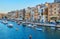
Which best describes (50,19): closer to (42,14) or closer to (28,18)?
(42,14)

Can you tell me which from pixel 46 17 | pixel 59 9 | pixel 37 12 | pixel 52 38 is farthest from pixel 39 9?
pixel 52 38

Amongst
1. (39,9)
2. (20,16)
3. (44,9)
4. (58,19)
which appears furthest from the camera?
(20,16)

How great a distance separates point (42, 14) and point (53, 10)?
7.26 ft

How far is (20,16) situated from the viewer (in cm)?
2736

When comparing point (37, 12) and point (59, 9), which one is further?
point (37, 12)

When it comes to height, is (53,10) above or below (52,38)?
above

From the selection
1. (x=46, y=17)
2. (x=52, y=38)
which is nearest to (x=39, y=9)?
(x=46, y=17)

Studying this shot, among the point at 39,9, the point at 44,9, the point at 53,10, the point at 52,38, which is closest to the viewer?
the point at 52,38

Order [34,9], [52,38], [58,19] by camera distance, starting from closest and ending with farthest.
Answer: [52,38]
[58,19]
[34,9]

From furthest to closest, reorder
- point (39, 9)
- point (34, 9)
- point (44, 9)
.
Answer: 1. point (34, 9)
2. point (39, 9)
3. point (44, 9)

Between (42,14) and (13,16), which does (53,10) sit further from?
(13,16)

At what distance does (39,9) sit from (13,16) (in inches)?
300

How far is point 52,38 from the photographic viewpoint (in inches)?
358

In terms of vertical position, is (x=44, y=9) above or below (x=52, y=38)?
above
